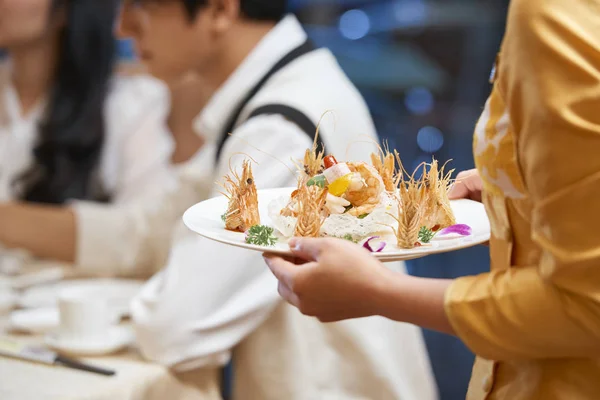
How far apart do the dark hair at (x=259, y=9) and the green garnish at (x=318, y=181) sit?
701 mm

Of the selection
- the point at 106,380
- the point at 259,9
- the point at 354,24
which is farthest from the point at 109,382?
the point at 354,24

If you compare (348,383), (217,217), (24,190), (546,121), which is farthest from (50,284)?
Result: (546,121)

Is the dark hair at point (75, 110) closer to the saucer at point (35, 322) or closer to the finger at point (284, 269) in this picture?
the saucer at point (35, 322)

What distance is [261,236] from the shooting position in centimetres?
77

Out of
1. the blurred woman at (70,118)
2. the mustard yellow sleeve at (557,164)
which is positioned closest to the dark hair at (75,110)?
the blurred woman at (70,118)

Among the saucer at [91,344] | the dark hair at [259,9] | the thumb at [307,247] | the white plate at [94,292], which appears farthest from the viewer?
the white plate at [94,292]

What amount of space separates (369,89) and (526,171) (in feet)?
6.70

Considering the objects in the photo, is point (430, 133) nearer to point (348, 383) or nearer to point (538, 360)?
point (348, 383)

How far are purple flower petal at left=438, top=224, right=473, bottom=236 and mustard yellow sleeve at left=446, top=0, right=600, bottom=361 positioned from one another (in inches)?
6.9

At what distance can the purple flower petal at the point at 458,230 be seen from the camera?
0.81 meters

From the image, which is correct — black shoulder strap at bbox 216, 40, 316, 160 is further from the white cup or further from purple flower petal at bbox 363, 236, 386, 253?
purple flower petal at bbox 363, 236, 386, 253

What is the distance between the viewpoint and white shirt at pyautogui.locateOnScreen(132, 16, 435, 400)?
1.23 meters

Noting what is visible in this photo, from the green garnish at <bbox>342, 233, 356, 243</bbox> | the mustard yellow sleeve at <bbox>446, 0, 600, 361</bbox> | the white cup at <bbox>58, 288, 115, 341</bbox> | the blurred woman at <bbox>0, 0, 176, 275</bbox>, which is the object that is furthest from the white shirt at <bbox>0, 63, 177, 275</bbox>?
the mustard yellow sleeve at <bbox>446, 0, 600, 361</bbox>

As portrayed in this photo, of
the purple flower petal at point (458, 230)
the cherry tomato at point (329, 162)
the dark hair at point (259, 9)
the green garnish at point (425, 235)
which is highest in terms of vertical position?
the dark hair at point (259, 9)
